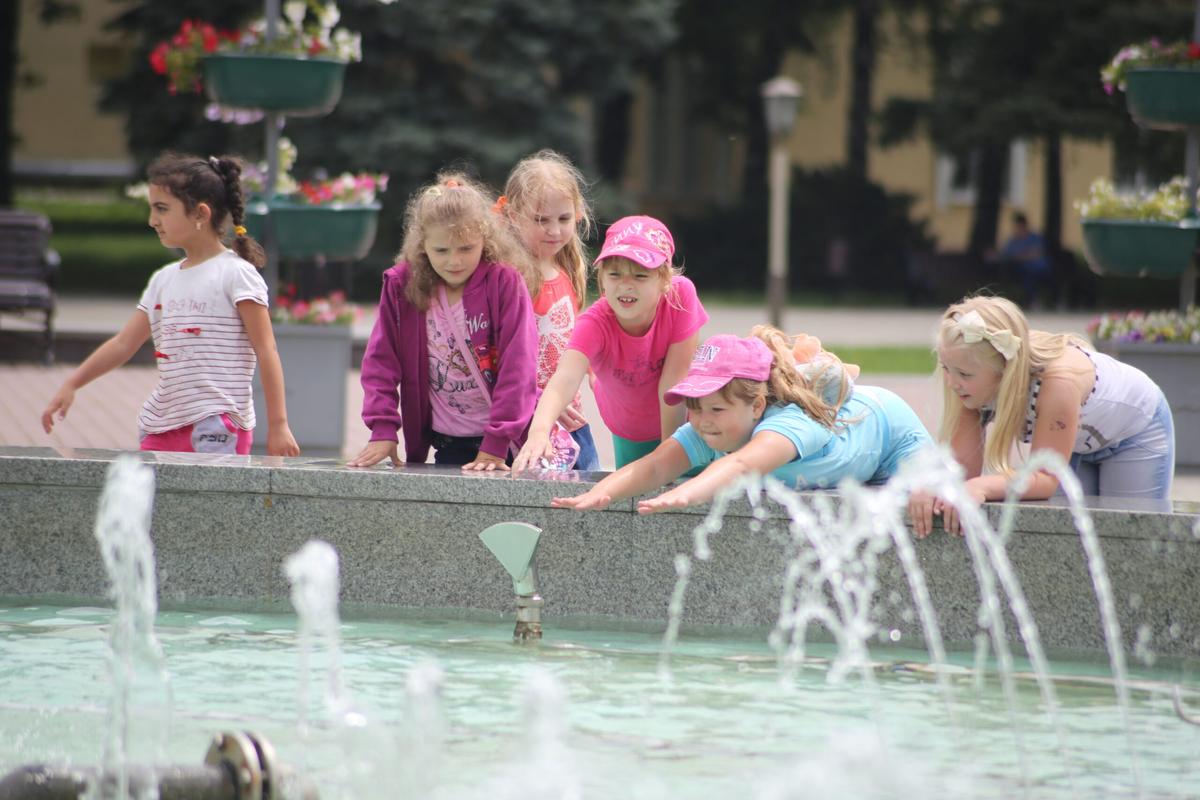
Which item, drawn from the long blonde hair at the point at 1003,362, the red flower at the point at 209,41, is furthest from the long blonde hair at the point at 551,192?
the red flower at the point at 209,41

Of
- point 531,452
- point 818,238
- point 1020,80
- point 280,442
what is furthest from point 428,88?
point 531,452

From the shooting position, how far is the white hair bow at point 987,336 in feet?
14.6

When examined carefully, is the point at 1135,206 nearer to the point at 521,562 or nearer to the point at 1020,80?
the point at 521,562

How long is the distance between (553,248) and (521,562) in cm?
147

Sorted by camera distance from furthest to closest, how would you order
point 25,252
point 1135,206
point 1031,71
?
point 1031,71 → point 25,252 → point 1135,206

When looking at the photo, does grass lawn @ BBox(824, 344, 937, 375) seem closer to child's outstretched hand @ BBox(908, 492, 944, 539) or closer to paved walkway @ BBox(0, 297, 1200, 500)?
paved walkway @ BBox(0, 297, 1200, 500)

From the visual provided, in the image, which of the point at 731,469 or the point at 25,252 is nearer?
the point at 731,469

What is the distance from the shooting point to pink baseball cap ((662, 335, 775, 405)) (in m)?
4.38

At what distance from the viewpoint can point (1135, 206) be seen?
945cm

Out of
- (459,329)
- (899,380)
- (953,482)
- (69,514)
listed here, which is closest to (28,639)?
(69,514)

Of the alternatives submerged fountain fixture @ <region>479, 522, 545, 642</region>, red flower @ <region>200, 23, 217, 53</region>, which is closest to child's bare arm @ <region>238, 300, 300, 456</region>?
submerged fountain fixture @ <region>479, 522, 545, 642</region>

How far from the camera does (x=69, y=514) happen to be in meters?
5.03

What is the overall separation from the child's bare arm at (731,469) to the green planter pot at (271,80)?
16.7 ft

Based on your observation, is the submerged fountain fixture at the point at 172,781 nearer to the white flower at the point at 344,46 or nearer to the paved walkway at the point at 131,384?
the paved walkway at the point at 131,384
